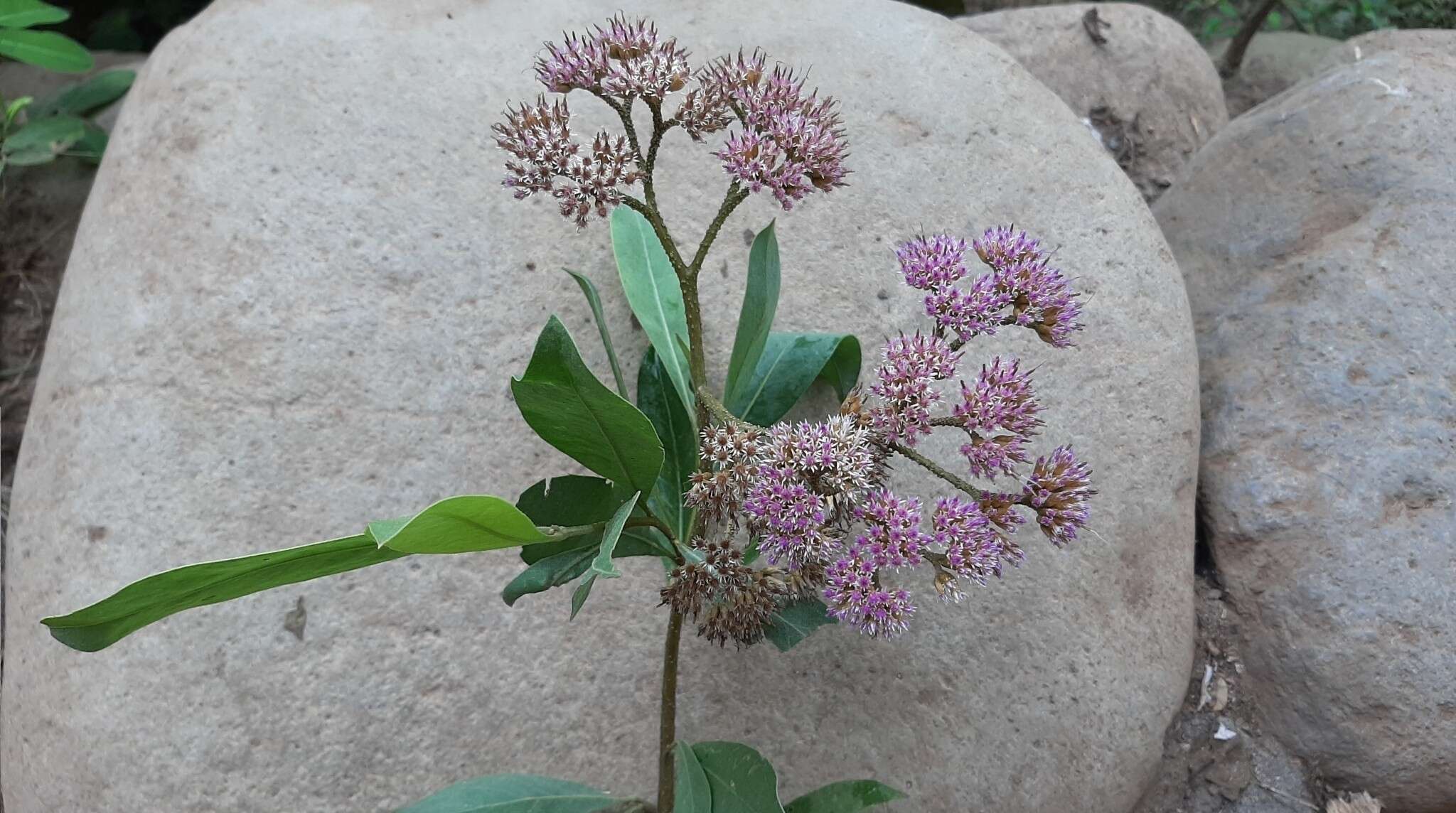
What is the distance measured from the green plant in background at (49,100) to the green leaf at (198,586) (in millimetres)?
1752

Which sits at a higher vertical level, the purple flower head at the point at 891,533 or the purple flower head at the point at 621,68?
the purple flower head at the point at 621,68

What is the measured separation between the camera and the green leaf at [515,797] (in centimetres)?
146

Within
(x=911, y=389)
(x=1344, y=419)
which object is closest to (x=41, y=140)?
(x=911, y=389)

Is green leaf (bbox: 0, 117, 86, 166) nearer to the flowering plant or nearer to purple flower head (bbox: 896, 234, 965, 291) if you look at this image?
the flowering plant

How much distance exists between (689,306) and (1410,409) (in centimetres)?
140

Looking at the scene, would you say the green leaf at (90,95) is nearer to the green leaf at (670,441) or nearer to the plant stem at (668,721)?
the green leaf at (670,441)

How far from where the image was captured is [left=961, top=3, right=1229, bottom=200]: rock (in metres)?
2.80

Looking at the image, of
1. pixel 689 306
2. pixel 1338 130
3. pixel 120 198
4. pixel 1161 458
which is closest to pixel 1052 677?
pixel 1161 458

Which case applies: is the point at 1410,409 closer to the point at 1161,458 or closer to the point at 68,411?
the point at 1161,458

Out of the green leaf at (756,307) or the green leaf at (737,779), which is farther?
the green leaf at (756,307)

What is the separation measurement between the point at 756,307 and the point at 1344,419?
1.19 m

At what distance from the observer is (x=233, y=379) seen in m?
1.77

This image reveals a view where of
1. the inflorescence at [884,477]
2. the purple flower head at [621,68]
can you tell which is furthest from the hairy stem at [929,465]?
the purple flower head at [621,68]

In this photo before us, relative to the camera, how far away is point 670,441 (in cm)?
155
